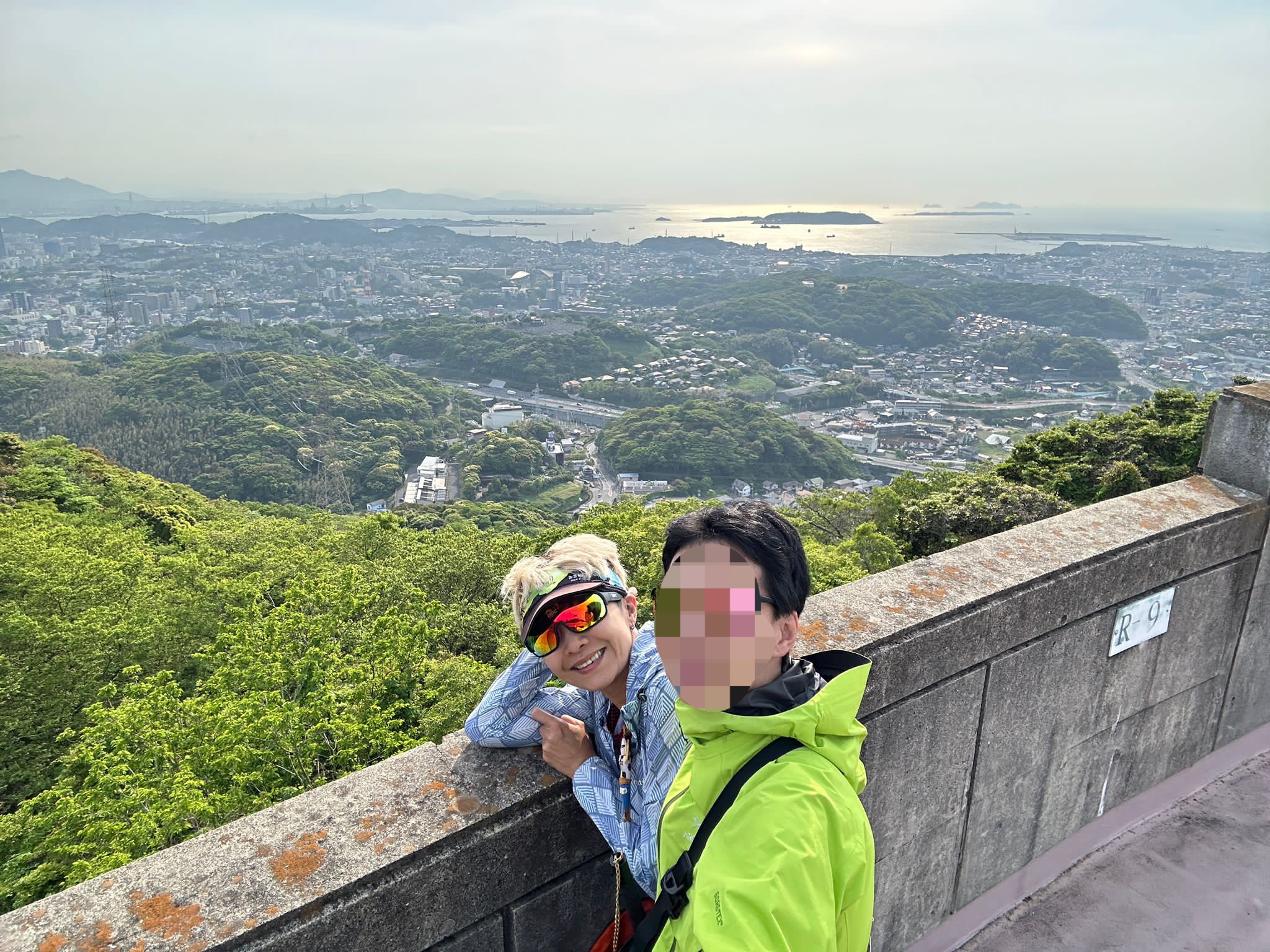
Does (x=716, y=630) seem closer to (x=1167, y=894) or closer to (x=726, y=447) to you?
(x=1167, y=894)

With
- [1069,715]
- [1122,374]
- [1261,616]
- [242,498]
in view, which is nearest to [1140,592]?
[1069,715]

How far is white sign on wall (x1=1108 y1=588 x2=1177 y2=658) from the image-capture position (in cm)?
281

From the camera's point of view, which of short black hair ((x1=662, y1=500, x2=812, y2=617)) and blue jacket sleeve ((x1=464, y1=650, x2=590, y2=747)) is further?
blue jacket sleeve ((x1=464, y1=650, x2=590, y2=747))

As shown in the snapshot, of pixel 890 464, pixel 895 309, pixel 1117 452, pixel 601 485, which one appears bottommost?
pixel 601 485

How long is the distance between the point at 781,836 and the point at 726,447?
60034 millimetres

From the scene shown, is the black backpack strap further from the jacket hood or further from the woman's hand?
the woman's hand

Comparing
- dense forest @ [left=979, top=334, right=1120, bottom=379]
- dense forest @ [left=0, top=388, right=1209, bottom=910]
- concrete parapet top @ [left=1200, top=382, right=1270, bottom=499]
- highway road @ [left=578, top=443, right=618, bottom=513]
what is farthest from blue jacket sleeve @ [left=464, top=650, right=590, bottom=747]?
dense forest @ [left=979, top=334, right=1120, bottom=379]

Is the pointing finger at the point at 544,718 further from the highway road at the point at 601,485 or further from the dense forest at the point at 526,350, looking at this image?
the dense forest at the point at 526,350

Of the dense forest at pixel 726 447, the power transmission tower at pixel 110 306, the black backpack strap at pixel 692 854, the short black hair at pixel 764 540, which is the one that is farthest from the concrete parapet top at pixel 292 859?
the power transmission tower at pixel 110 306

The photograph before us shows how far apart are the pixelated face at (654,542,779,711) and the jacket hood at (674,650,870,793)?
0.04 metres

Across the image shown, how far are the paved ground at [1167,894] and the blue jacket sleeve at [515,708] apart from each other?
1.77 meters

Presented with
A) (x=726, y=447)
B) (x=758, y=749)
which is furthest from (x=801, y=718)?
(x=726, y=447)

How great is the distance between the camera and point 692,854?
119 cm

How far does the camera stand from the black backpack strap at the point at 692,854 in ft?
3.73
